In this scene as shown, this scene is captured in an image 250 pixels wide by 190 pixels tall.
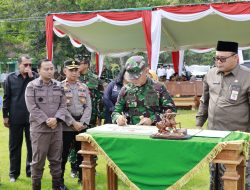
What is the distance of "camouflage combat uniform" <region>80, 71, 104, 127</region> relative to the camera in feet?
19.4

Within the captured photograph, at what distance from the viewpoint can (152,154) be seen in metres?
3.46

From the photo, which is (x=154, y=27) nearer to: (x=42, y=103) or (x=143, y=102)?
(x=42, y=103)

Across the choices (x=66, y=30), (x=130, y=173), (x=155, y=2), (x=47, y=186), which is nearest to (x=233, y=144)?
(x=130, y=173)

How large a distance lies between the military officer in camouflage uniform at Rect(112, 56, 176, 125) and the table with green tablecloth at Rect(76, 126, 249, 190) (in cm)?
48

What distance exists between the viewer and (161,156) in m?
3.43

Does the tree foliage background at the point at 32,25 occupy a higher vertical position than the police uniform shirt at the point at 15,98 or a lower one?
higher

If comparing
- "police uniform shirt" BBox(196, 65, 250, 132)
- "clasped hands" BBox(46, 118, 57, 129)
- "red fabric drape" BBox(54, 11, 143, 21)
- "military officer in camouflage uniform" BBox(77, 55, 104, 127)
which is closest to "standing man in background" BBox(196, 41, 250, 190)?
"police uniform shirt" BBox(196, 65, 250, 132)

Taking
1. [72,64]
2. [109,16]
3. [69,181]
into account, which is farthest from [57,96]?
[109,16]

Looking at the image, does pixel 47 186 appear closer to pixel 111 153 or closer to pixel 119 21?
pixel 111 153

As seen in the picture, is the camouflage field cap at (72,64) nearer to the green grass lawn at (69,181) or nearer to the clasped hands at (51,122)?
the clasped hands at (51,122)

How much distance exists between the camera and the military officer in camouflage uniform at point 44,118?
4672mm

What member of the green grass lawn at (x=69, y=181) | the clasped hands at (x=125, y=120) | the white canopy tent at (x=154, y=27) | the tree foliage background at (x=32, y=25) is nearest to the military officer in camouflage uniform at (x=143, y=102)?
the clasped hands at (x=125, y=120)

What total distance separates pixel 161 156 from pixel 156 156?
4 centimetres

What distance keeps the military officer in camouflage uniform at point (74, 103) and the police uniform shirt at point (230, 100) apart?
1.81 m
